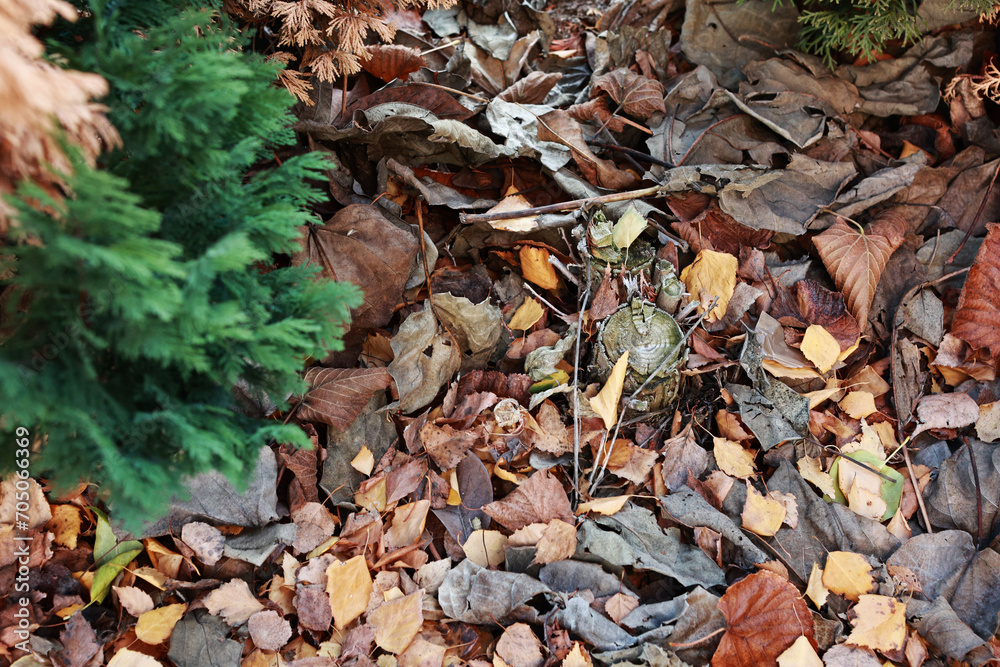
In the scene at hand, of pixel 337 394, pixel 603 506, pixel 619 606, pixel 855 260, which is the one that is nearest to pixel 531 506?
pixel 603 506

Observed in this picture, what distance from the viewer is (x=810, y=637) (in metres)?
1.72

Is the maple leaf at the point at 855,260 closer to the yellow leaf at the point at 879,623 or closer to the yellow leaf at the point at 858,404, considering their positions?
the yellow leaf at the point at 858,404

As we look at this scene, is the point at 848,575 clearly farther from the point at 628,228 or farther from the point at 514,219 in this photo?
the point at 514,219

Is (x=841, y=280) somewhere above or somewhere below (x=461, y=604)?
above

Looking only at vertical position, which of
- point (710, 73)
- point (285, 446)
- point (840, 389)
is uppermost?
point (710, 73)

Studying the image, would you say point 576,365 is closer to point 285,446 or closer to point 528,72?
A: point 285,446

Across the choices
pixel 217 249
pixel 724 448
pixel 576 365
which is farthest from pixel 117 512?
pixel 724 448

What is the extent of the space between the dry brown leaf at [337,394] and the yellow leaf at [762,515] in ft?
4.13

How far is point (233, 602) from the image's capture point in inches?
66.7

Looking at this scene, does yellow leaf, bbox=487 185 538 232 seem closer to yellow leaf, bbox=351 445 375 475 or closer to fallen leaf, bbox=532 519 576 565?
yellow leaf, bbox=351 445 375 475

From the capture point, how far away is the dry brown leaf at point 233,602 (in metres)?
1.68

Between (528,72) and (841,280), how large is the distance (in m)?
1.53

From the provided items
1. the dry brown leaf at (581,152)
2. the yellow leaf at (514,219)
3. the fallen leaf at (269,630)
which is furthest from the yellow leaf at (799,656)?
the dry brown leaf at (581,152)

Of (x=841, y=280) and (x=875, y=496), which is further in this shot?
(x=841, y=280)
